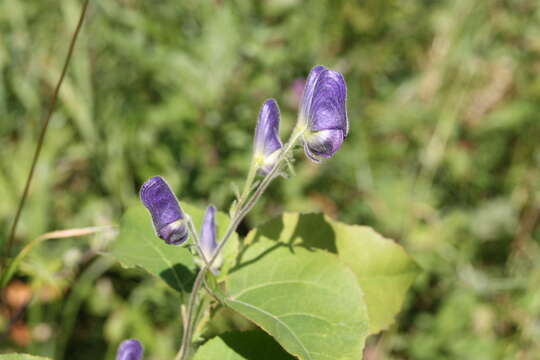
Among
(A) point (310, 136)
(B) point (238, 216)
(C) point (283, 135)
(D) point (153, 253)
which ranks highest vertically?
(A) point (310, 136)

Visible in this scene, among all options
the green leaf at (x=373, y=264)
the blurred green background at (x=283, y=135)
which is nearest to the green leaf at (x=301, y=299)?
the green leaf at (x=373, y=264)

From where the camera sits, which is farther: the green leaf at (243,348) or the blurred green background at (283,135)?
the blurred green background at (283,135)

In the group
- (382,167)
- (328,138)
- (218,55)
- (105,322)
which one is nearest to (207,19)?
(218,55)

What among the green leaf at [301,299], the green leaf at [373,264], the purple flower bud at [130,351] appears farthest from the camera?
the green leaf at [373,264]

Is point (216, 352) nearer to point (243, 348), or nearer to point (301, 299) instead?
point (243, 348)

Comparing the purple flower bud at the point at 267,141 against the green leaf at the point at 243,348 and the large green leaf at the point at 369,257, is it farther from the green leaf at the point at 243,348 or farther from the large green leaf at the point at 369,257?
the green leaf at the point at 243,348

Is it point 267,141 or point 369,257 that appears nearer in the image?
point 267,141

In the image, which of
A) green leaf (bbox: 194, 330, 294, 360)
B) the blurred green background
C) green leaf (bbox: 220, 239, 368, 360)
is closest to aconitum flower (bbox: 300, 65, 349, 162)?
green leaf (bbox: 220, 239, 368, 360)

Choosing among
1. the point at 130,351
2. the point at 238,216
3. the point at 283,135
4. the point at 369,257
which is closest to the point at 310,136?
the point at 238,216
